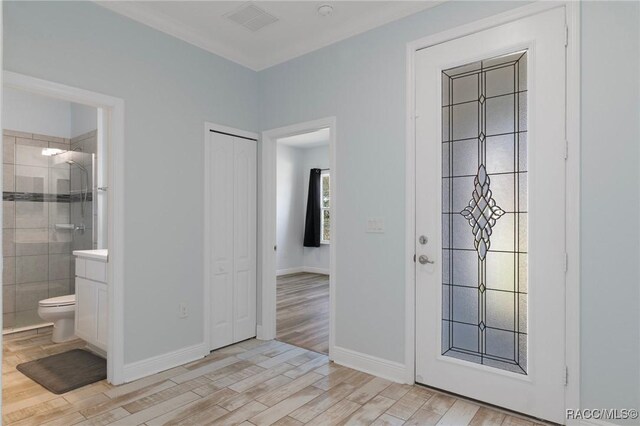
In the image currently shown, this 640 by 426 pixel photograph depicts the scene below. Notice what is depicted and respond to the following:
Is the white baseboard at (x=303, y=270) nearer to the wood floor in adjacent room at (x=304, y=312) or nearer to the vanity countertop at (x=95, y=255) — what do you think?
the wood floor in adjacent room at (x=304, y=312)

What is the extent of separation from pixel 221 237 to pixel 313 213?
4384 millimetres

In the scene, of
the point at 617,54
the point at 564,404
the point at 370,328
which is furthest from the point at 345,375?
the point at 617,54

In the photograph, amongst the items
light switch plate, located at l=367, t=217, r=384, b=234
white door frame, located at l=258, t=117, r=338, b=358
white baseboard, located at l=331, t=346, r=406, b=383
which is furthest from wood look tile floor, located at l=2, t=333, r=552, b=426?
light switch plate, located at l=367, t=217, r=384, b=234

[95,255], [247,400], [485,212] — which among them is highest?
[485,212]

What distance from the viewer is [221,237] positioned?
3.64 metres

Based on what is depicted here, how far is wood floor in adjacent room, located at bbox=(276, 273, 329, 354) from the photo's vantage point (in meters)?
3.87

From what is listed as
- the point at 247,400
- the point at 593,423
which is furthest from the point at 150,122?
the point at 593,423

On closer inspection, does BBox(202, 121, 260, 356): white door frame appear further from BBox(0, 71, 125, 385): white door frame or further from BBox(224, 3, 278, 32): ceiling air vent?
BBox(224, 3, 278, 32): ceiling air vent

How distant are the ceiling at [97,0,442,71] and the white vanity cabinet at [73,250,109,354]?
195cm

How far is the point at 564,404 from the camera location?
7.54ft

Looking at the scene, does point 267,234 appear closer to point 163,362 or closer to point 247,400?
point 163,362

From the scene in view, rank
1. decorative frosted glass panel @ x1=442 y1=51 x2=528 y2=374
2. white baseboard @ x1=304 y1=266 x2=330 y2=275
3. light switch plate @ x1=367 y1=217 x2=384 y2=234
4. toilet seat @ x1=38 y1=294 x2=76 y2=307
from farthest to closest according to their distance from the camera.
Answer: white baseboard @ x1=304 y1=266 x2=330 y2=275 → toilet seat @ x1=38 y1=294 x2=76 y2=307 → light switch plate @ x1=367 y1=217 x2=384 y2=234 → decorative frosted glass panel @ x1=442 y1=51 x2=528 y2=374

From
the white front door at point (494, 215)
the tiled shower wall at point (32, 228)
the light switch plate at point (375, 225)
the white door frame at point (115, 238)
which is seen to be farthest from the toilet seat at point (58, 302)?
the white front door at point (494, 215)

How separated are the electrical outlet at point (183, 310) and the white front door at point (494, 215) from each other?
1918mm
